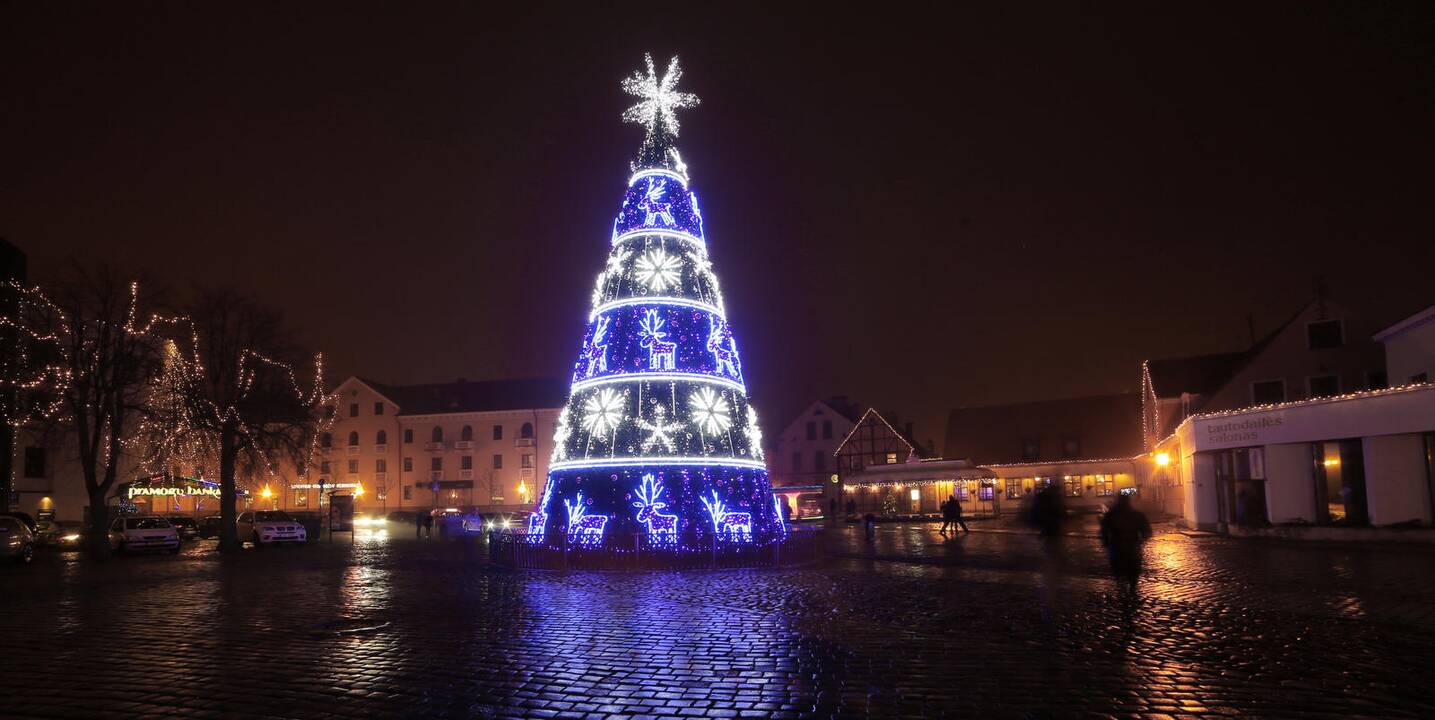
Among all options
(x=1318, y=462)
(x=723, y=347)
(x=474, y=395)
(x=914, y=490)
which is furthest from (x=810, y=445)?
(x=723, y=347)

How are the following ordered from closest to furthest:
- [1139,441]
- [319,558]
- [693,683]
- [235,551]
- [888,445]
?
[693,683] → [319,558] → [235,551] → [1139,441] → [888,445]

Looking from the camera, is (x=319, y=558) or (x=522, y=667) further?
(x=319, y=558)

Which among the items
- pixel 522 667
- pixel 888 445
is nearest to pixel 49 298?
pixel 522 667

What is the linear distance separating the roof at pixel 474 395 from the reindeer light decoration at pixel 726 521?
2074 inches

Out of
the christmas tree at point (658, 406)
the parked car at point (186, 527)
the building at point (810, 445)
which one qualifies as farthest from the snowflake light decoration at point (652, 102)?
the building at point (810, 445)

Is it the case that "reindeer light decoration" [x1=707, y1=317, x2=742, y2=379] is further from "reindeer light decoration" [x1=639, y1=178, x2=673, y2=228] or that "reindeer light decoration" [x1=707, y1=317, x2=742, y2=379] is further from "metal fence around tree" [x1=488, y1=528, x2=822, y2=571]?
"metal fence around tree" [x1=488, y1=528, x2=822, y2=571]

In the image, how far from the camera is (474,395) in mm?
76438

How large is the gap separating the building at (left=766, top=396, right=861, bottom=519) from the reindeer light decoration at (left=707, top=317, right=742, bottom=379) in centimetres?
4732

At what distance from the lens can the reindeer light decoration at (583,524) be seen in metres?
19.7

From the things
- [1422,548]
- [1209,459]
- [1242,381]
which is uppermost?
[1242,381]

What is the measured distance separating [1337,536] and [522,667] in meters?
23.9

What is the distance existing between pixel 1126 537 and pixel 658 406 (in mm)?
9812

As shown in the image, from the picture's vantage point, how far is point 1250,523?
27.5 metres

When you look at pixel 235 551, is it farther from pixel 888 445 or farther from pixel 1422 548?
pixel 888 445
